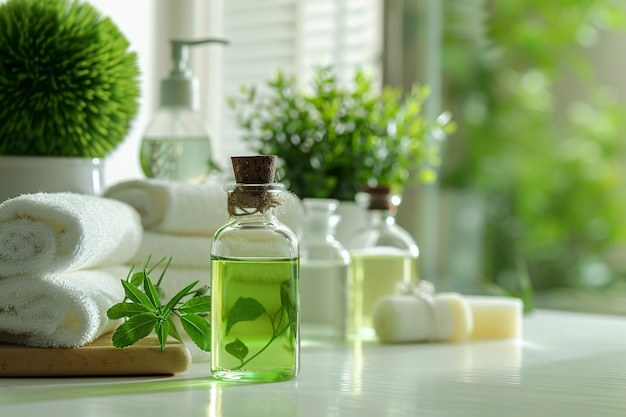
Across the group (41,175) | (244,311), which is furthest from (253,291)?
(41,175)

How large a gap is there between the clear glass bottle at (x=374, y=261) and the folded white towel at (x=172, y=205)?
165 mm

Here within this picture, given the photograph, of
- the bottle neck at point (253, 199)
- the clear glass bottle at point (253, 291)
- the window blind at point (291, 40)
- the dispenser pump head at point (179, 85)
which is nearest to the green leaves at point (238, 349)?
the clear glass bottle at point (253, 291)

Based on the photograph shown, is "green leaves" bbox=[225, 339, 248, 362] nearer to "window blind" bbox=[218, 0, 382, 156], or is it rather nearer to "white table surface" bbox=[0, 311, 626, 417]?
"white table surface" bbox=[0, 311, 626, 417]

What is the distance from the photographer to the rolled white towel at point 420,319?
104 centimetres

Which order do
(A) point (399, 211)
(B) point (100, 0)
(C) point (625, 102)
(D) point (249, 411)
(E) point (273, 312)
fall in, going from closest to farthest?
(D) point (249, 411) < (E) point (273, 312) < (B) point (100, 0) < (A) point (399, 211) < (C) point (625, 102)

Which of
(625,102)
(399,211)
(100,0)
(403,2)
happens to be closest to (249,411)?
(100,0)

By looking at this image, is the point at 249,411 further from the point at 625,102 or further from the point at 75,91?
the point at 625,102

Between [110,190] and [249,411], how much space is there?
42cm

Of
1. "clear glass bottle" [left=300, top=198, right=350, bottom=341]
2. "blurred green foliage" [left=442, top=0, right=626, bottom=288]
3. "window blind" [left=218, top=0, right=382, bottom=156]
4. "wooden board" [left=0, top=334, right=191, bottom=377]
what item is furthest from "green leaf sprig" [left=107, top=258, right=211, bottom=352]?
"blurred green foliage" [left=442, top=0, right=626, bottom=288]

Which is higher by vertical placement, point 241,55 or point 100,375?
point 241,55

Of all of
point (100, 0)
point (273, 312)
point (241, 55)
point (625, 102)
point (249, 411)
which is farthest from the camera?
point (625, 102)

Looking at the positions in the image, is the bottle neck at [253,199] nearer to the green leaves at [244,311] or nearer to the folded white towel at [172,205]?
the green leaves at [244,311]

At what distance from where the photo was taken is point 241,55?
1886 millimetres

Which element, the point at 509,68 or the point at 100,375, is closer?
the point at 100,375
